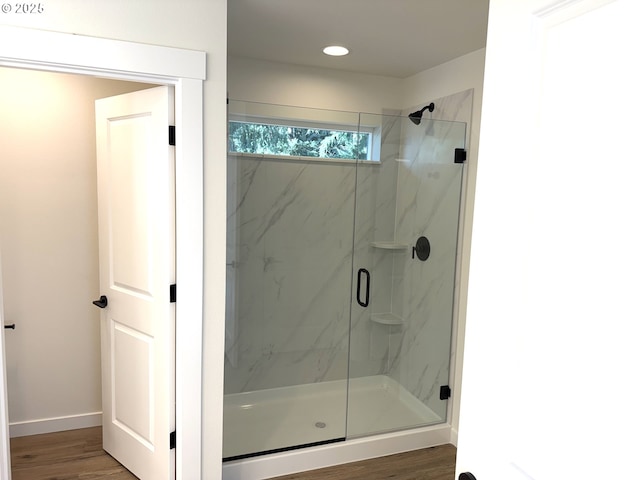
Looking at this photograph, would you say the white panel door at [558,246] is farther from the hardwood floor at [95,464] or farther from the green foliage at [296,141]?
the green foliage at [296,141]

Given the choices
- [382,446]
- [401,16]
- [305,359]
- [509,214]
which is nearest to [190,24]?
[401,16]

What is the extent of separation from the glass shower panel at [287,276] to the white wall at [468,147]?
2.36 ft

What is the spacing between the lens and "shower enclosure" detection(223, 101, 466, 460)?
3285 millimetres

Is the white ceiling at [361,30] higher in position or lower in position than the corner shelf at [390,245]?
higher

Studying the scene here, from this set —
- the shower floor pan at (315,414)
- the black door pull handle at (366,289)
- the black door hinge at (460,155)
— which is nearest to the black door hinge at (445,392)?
the shower floor pan at (315,414)

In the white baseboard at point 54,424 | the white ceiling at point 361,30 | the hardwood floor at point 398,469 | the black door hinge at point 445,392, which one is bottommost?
the hardwood floor at point 398,469

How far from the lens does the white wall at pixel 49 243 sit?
9.72 feet

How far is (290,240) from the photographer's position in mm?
3512

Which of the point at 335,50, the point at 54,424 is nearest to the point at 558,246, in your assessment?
the point at 335,50

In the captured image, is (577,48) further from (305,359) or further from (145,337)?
(305,359)

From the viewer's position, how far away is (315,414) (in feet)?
11.3

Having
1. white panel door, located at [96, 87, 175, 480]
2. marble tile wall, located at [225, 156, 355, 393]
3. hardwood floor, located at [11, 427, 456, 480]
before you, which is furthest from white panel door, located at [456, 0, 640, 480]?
marble tile wall, located at [225, 156, 355, 393]

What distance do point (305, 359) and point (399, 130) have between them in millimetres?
1910

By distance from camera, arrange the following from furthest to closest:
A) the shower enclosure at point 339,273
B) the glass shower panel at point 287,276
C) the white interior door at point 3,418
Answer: the shower enclosure at point 339,273
the glass shower panel at point 287,276
the white interior door at point 3,418
